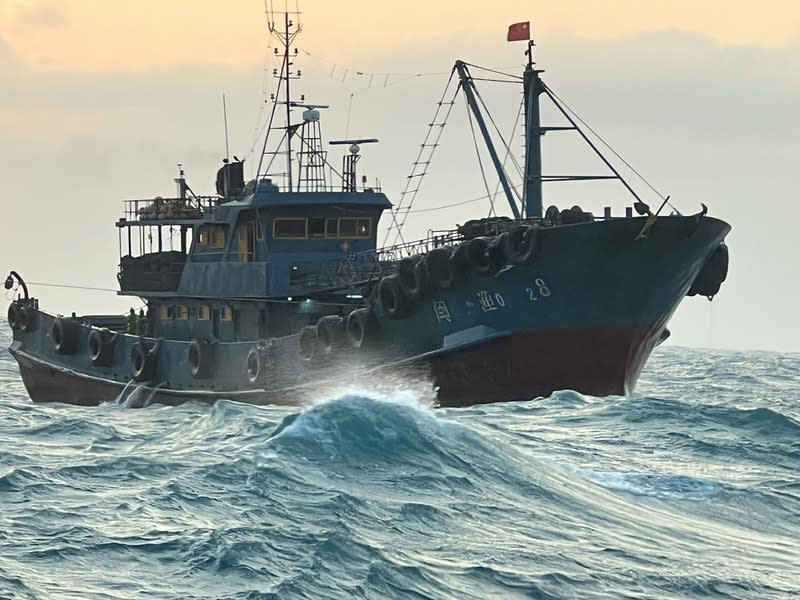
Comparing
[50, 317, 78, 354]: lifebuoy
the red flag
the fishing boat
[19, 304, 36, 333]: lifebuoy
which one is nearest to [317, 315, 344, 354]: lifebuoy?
the fishing boat

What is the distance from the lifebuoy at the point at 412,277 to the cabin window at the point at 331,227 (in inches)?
218

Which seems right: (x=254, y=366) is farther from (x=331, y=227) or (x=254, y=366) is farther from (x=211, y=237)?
(x=211, y=237)

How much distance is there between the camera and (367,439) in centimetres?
2156

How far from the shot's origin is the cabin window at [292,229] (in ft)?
112

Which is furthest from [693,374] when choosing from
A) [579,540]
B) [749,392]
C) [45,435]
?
[579,540]

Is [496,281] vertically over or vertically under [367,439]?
over

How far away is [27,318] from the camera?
41.3m

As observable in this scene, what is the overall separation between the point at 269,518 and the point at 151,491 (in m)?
2.40

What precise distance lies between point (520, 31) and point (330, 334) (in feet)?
28.8

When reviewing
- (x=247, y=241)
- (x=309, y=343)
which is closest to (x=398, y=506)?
(x=309, y=343)

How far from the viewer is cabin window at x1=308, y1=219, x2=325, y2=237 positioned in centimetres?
3444

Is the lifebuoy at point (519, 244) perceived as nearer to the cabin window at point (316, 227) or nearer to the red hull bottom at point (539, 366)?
the red hull bottom at point (539, 366)

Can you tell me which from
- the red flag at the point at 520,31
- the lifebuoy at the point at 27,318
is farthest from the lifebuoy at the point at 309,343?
the lifebuoy at the point at 27,318

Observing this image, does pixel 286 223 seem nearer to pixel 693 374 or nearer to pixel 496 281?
pixel 496 281
